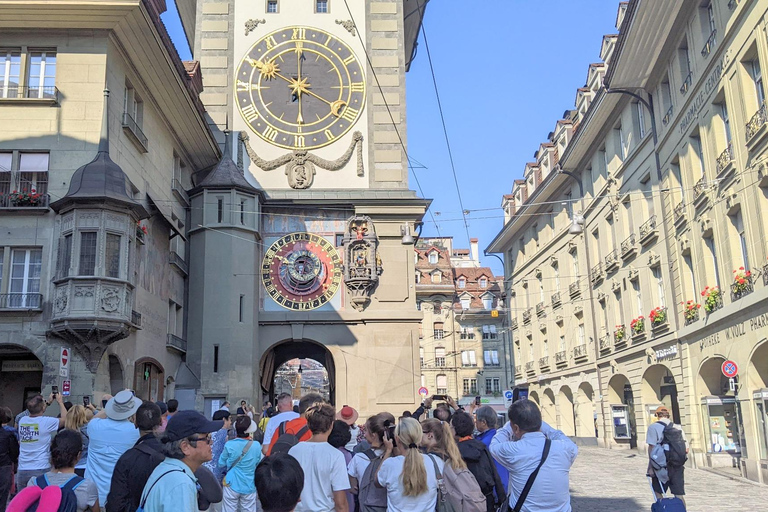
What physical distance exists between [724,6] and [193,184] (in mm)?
18862

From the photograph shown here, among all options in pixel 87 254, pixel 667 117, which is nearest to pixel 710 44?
pixel 667 117

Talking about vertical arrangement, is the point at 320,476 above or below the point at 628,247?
below

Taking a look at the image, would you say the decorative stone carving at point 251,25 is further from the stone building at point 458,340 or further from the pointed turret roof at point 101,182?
the stone building at point 458,340

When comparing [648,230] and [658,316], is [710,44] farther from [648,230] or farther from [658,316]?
[658,316]

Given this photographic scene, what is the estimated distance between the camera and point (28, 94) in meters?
18.6

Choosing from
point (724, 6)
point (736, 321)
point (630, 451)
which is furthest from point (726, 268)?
point (630, 451)

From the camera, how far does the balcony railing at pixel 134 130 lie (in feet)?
65.9

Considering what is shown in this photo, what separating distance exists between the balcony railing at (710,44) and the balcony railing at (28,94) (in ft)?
57.0

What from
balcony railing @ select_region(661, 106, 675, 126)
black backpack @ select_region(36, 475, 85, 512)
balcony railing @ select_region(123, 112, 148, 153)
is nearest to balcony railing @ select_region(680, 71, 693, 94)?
balcony railing @ select_region(661, 106, 675, 126)

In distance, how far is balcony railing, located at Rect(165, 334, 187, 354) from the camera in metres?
23.7

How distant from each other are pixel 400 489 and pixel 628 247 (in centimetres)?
2538

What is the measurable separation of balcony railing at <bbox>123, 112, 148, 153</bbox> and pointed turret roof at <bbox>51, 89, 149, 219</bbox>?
4.97 ft

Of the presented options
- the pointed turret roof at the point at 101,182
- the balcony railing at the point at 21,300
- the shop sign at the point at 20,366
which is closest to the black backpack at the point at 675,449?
the pointed turret roof at the point at 101,182

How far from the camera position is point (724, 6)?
19.7 m
